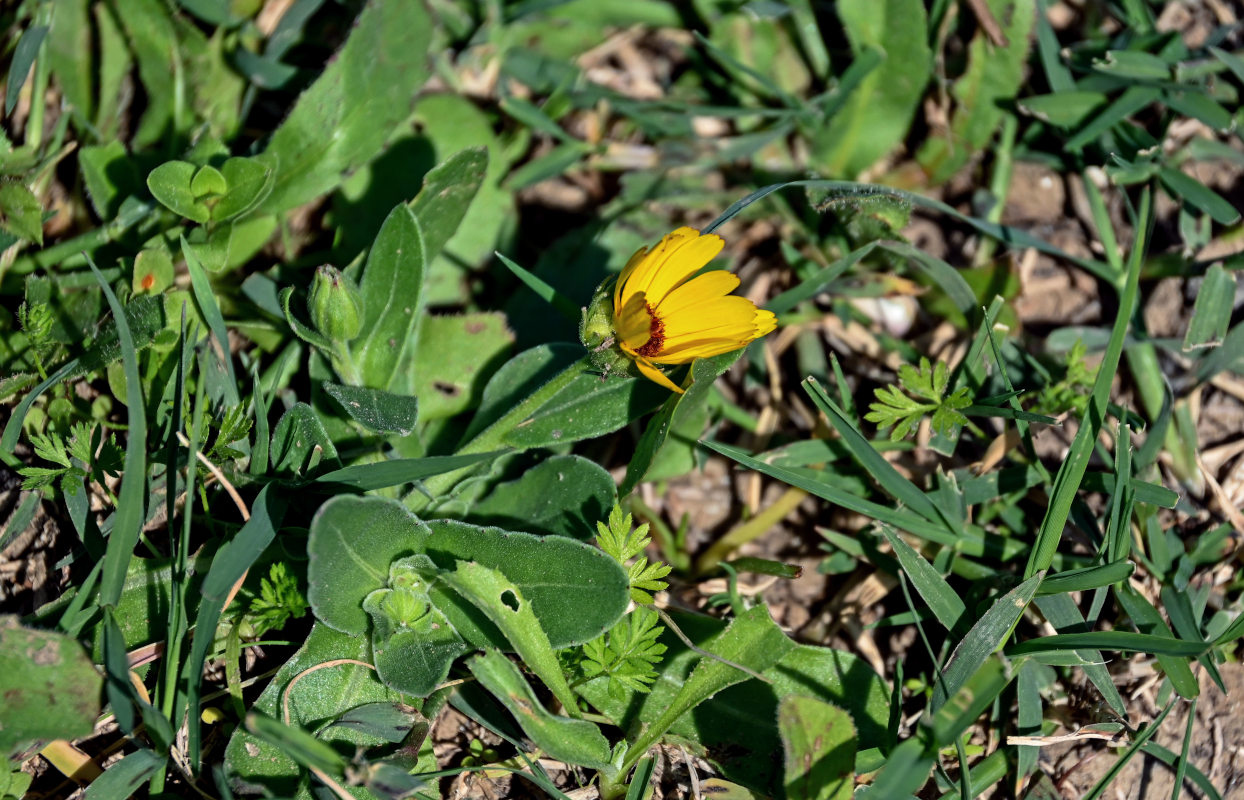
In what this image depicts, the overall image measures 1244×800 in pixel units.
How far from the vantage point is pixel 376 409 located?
2.51m

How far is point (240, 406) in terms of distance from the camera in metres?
2.59

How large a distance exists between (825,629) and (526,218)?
1.84 metres

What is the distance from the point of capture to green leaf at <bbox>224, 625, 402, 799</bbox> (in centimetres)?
226

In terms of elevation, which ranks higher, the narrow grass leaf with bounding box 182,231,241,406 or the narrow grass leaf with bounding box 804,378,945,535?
the narrow grass leaf with bounding box 182,231,241,406

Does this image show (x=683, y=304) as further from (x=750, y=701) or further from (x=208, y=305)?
(x=208, y=305)

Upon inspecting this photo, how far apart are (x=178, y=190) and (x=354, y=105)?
66 cm

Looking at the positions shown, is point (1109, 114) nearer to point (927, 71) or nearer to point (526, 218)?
point (927, 71)

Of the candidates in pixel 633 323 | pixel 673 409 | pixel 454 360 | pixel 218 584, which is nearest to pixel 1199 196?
pixel 673 409

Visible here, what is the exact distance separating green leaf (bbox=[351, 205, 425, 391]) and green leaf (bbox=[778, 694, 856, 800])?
4.72ft

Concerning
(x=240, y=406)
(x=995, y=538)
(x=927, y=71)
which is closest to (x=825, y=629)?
(x=995, y=538)

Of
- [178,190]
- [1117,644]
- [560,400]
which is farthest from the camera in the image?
[178,190]

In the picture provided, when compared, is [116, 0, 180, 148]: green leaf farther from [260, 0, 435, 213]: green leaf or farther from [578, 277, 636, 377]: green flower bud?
[578, 277, 636, 377]: green flower bud

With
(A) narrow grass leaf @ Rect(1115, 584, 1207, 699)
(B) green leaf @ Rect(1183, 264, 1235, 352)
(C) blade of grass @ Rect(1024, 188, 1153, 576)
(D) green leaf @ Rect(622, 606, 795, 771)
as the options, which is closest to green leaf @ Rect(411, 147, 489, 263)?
(D) green leaf @ Rect(622, 606, 795, 771)

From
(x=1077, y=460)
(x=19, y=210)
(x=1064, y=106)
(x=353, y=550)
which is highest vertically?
(x=19, y=210)
